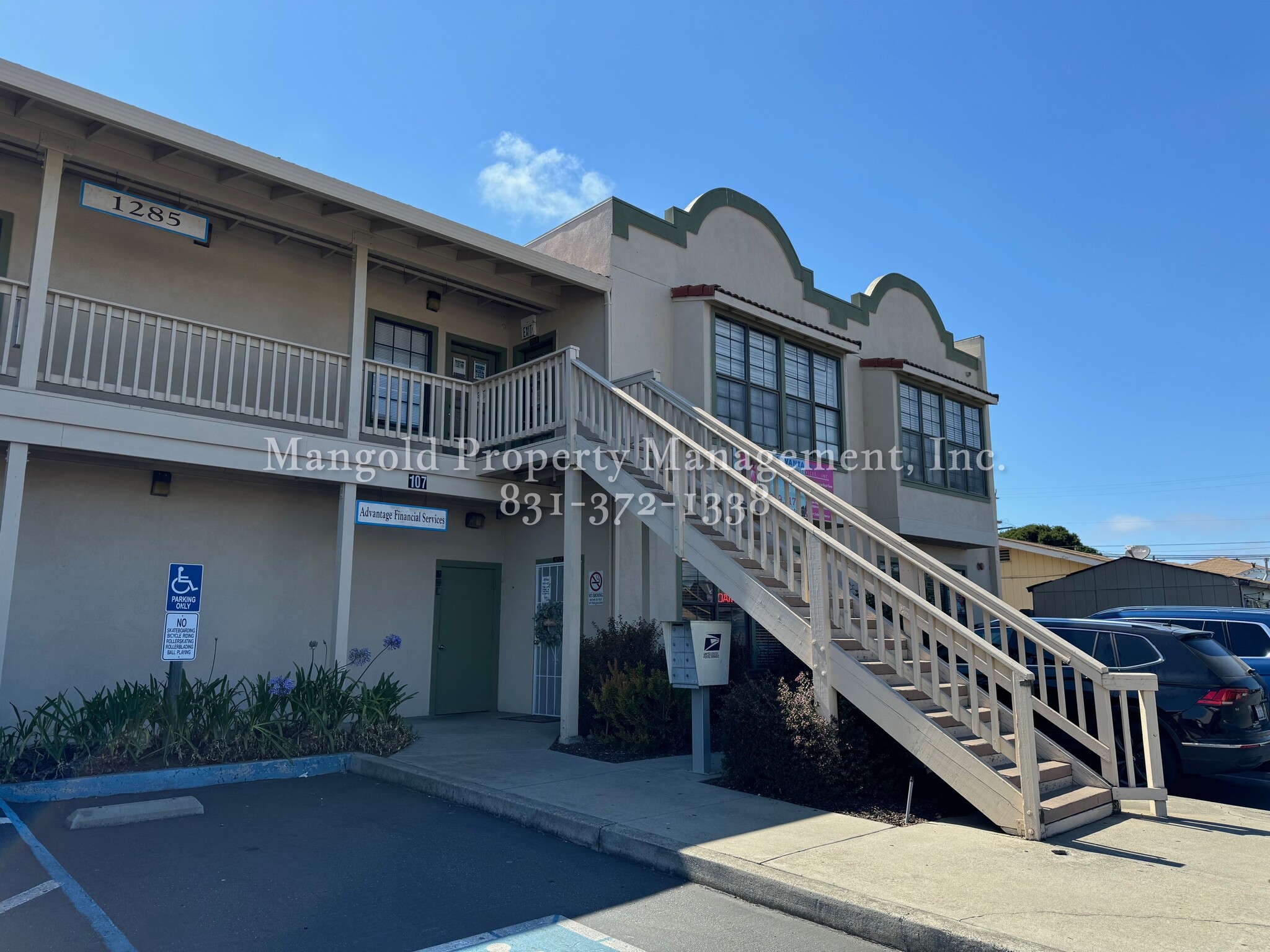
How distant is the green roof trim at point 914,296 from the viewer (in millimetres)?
17234

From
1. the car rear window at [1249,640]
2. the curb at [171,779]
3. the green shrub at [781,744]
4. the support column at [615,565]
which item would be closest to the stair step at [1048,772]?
the green shrub at [781,744]

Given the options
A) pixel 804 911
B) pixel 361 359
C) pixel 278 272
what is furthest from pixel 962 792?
pixel 278 272

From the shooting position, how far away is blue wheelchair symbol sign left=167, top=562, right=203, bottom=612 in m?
8.16

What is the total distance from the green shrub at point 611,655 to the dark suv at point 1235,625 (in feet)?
18.7

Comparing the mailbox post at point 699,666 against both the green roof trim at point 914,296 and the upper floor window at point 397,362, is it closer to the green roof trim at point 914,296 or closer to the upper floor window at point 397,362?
the upper floor window at point 397,362

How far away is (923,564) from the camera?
322 inches

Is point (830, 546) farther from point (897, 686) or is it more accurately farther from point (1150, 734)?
point (1150, 734)

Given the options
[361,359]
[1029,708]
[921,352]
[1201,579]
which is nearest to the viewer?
[1029,708]

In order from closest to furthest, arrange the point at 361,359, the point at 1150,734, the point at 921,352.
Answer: the point at 1150,734
the point at 361,359
the point at 921,352

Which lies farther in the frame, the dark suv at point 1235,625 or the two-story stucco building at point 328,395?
the dark suv at point 1235,625

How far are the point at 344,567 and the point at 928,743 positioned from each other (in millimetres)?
6879

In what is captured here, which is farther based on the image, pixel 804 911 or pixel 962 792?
pixel 962 792

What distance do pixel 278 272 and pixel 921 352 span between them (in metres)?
12.5

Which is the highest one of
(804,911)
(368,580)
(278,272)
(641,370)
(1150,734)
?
(278,272)
